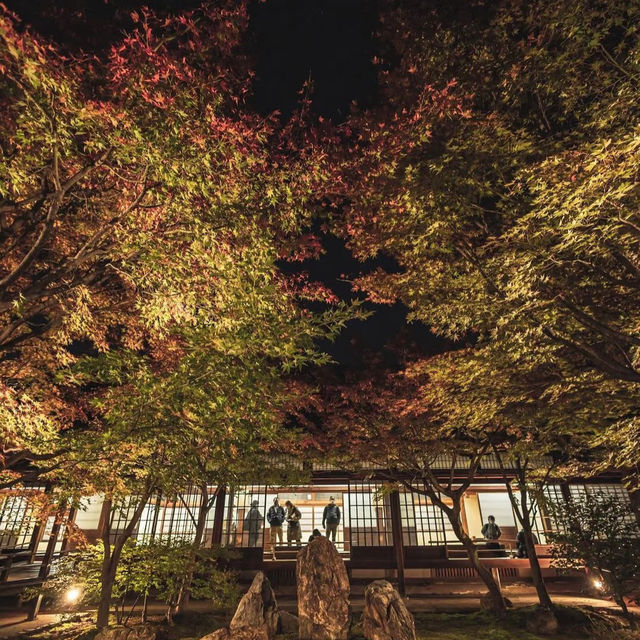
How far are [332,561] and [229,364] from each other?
6.78 m

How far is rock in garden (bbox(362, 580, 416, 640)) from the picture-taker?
24.6 feet

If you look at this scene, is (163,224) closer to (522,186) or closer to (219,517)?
(522,186)

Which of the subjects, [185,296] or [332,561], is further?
[332,561]

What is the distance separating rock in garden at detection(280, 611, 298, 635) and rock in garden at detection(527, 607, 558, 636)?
5349 millimetres

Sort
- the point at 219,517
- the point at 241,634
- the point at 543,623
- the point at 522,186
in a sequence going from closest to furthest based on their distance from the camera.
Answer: the point at 522,186 < the point at 241,634 < the point at 543,623 < the point at 219,517

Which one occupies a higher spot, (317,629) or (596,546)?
(596,546)

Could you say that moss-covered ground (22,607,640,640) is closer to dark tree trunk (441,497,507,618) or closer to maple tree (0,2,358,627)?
dark tree trunk (441,497,507,618)

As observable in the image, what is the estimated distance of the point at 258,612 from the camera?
812cm

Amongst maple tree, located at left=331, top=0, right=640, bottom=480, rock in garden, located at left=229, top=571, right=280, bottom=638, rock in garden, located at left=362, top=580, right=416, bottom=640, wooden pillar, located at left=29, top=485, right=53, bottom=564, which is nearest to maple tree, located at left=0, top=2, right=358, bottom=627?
maple tree, located at left=331, top=0, right=640, bottom=480

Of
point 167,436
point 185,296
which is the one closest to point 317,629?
point 167,436

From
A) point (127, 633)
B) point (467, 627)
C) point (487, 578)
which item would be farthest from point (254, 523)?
point (487, 578)

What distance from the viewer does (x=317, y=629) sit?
800 centimetres

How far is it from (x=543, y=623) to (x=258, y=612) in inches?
252

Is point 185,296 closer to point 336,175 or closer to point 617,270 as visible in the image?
point 336,175
